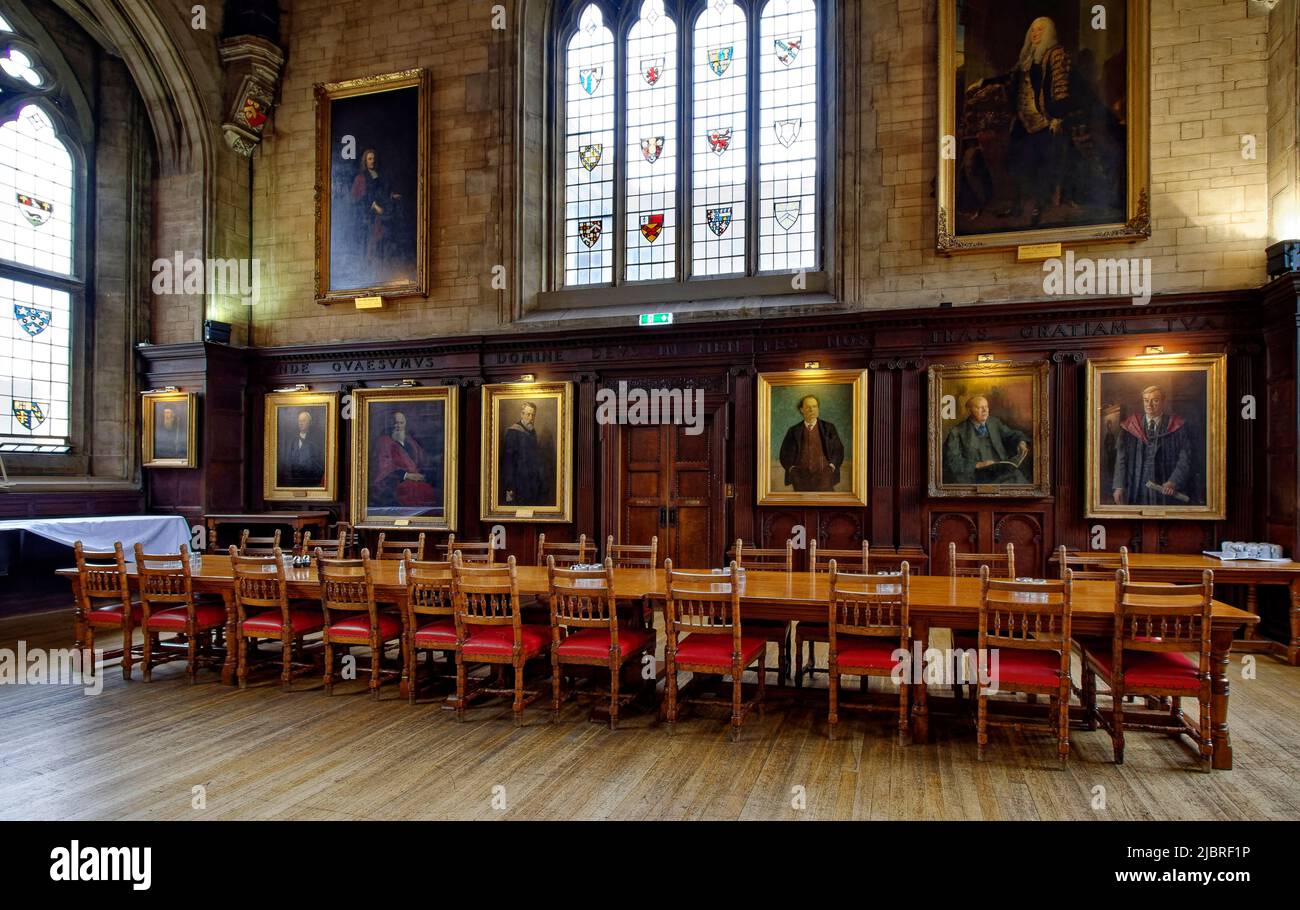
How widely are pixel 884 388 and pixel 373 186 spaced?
327 inches

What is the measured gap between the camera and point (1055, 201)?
9.23 meters

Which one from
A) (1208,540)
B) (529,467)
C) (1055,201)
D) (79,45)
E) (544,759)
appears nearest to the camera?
(544,759)

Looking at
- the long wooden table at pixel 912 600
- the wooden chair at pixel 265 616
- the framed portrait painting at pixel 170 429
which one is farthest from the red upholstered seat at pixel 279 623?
the framed portrait painting at pixel 170 429

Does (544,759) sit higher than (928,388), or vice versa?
(928,388)

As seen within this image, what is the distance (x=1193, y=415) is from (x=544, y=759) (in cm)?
803

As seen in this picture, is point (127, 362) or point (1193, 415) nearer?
point (1193, 415)

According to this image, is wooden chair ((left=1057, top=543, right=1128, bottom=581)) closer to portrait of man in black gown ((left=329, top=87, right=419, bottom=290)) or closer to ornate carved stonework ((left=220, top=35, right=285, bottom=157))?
portrait of man in black gown ((left=329, top=87, right=419, bottom=290))

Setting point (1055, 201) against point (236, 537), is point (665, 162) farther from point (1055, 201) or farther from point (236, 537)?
point (236, 537)

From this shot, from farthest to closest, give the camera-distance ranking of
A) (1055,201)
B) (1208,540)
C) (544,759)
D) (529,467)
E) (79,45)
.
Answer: (79,45) < (529,467) < (1055,201) < (1208,540) < (544,759)

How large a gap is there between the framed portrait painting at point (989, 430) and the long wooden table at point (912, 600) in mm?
3163

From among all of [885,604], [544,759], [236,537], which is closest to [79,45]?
[236,537]

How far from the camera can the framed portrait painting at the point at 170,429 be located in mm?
11805

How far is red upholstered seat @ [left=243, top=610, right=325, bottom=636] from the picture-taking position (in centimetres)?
650

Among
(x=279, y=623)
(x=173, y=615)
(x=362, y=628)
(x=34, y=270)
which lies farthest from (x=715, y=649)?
(x=34, y=270)
